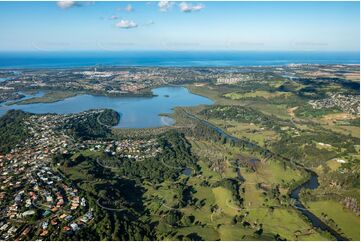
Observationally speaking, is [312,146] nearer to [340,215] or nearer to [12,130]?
[340,215]

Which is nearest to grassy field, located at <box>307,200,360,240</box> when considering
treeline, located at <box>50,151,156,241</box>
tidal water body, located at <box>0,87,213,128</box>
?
treeline, located at <box>50,151,156,241</box>

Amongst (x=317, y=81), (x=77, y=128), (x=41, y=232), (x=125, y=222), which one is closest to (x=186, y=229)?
(x=125, y=222)

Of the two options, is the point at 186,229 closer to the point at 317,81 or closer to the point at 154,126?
the point at 154,126

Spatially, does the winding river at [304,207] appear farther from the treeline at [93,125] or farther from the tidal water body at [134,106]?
the treeline at [93,125]

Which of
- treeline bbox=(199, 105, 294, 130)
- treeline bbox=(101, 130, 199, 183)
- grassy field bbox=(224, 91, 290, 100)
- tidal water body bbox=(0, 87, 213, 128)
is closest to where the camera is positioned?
treeline bbox=(101, 130, 199, 183)

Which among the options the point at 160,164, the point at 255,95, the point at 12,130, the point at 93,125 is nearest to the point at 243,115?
the point at 255,95

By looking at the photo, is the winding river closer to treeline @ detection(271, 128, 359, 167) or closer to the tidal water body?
treeline @ detection(271, 128, 359, 167)
